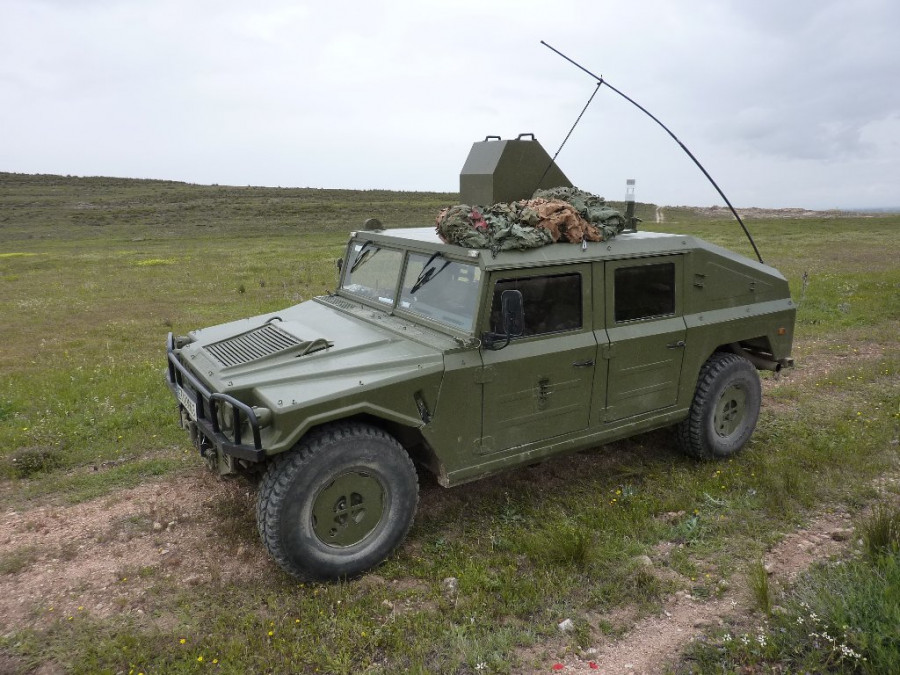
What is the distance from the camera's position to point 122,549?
15.7 feet

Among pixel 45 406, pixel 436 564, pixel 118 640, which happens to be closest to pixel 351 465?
pixel 436 564

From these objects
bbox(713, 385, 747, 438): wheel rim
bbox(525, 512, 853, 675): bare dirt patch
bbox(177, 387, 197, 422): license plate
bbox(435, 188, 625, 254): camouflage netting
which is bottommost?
bbox(525, 512, 853, 675): bare dirt patch

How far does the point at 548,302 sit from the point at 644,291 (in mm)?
1012

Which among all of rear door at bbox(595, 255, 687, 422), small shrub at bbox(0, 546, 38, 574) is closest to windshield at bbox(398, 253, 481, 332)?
rear door at bbox(595, 255, 687, 422)

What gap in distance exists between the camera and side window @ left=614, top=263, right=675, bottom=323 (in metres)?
5.33

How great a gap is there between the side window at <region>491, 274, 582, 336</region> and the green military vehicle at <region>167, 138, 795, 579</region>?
0.01m

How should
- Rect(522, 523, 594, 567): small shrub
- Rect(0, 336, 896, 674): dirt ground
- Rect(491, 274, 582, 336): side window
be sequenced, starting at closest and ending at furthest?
Rect(0, 336, 896, 674): dirt ground < Rect(522, 523, 594, 567): small shrub < Rect(491, 274, 582, 336): side window

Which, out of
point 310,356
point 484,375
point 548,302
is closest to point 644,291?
point 548,302

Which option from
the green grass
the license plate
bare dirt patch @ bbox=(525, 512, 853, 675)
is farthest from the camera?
the license plate

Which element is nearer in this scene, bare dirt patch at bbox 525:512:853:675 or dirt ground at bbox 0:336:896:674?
bare dirt patch at bbox 525:512:853:675

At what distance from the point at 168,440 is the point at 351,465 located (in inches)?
134

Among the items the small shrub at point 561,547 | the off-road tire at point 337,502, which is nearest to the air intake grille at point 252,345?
the off-road tire at point 337,502

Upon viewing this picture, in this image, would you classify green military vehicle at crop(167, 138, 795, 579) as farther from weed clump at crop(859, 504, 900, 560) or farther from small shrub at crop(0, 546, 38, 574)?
weed clump at crop(859, 504, 900, 560)

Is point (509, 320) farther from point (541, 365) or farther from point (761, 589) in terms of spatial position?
point (761, 589)
